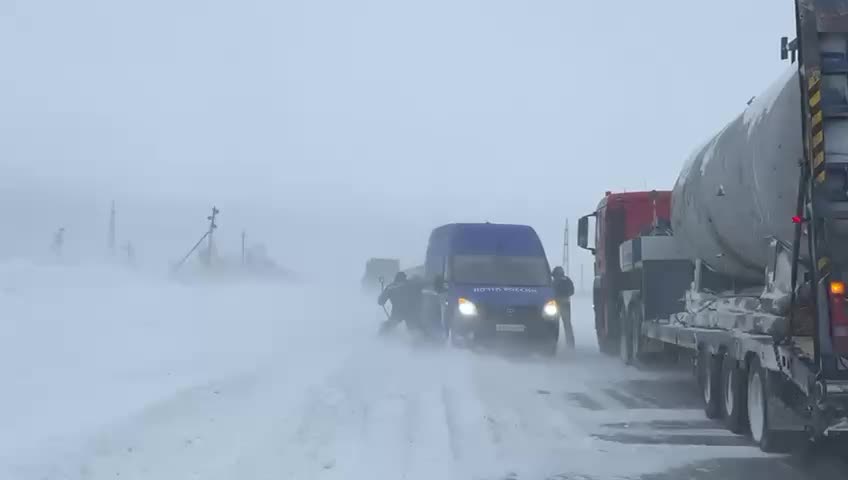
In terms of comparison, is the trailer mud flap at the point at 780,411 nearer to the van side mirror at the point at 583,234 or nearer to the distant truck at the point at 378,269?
the van side mirror at the point at 583,234

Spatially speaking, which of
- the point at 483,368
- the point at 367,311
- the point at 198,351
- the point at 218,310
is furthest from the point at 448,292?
the point at 367,311

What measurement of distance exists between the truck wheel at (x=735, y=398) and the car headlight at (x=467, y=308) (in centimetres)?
910

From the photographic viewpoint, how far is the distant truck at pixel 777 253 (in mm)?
7820

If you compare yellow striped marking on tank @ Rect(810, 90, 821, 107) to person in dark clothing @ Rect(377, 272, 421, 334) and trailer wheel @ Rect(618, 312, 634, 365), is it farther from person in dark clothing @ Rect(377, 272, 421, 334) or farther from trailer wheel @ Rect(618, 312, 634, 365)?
person in dark clothing @ Rect(377, 272, 421, 334)

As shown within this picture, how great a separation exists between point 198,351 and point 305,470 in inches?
331

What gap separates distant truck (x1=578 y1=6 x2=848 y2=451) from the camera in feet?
25.7

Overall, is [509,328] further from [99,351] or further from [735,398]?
[735,398]

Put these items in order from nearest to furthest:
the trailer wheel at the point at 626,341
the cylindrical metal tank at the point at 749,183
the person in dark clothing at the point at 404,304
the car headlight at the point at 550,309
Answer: the cylindrical metal tank at the point at 749,183, the trailer wheel at the point at 626,341, the car headlight at the point at 550,309, the person in dark clothing at the point at 404,304

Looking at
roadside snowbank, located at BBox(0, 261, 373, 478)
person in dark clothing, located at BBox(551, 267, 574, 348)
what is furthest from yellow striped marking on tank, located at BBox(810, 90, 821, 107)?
person in dark clothing, located at BBox(551, 267, 574, 348)

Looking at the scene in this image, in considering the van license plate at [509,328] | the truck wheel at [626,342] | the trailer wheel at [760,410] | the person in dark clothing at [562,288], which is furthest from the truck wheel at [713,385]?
the person in dark clothing at [562,288]

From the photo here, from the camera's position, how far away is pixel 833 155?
7965mm

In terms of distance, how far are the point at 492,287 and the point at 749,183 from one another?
1015 centimetres

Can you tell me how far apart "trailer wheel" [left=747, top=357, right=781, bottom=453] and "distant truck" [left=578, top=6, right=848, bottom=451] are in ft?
0.04

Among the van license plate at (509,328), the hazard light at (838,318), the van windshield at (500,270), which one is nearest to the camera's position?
the hazard light at (838,318)
